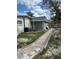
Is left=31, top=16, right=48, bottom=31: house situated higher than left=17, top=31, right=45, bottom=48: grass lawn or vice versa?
left=31, top=16, right=48, bottom=31: house

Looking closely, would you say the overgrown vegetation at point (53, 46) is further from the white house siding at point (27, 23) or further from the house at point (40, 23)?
the white house siding at point (27, 23)

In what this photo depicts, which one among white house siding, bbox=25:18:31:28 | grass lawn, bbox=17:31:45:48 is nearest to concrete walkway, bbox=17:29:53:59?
grass lawn, bbox=17:31:45:48

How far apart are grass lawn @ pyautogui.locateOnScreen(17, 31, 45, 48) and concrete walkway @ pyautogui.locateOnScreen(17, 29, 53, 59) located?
4cm

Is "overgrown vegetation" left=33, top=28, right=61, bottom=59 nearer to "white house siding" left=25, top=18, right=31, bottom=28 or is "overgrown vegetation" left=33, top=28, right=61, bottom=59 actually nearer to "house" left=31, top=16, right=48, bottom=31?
"house" left=31, top=16, right=48, bottom=31

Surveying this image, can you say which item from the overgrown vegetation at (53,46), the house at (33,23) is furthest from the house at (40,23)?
the overgrown vegetation at (53,46)

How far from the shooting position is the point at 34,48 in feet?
6.16

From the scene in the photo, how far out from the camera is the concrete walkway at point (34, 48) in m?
1.86

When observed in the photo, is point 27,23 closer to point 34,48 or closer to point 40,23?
point 40,23

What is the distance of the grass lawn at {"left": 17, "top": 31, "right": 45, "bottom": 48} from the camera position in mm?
1862

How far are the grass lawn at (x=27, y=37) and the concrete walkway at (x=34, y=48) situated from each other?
0.04 m
